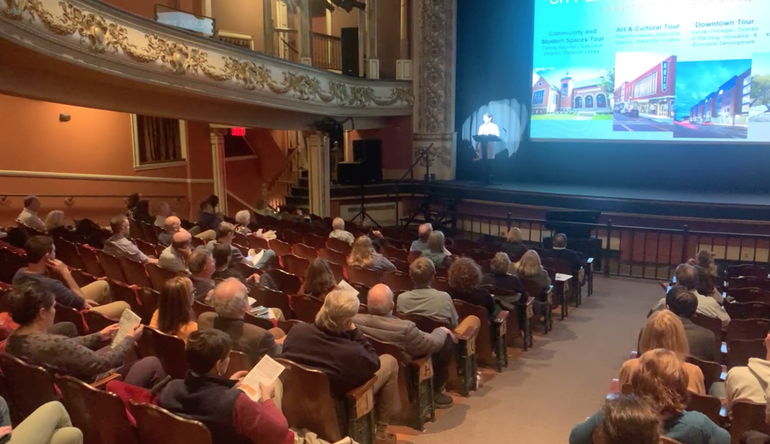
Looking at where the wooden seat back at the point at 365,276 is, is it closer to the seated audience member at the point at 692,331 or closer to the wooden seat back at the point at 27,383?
the seated audience member at the point at 692,331

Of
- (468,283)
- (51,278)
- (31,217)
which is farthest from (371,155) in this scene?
(51,278)

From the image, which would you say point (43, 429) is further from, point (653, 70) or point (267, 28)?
point (653, 70)

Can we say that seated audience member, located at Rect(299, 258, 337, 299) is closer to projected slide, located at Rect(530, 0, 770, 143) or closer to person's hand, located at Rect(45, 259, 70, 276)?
person's hand, located at Rect(45, 259, 70, 276)

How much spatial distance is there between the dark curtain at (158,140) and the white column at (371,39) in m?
4.57

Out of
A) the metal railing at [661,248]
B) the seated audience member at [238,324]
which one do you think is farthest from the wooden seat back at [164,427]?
the metal railing at [661,248]

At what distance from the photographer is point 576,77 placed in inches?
496

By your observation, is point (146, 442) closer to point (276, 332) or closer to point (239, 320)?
point (239, 320)

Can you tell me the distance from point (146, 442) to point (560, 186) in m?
11.5

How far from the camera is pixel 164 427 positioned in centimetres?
251

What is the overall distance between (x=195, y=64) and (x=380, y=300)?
246 inches

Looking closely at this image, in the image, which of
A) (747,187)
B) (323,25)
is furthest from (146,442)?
(323,25)

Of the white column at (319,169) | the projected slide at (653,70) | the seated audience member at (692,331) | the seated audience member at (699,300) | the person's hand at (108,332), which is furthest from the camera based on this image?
the white column at (319,169)

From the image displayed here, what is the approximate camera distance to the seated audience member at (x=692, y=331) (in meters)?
3.88

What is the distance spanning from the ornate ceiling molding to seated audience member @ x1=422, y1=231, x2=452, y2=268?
4475 mm
